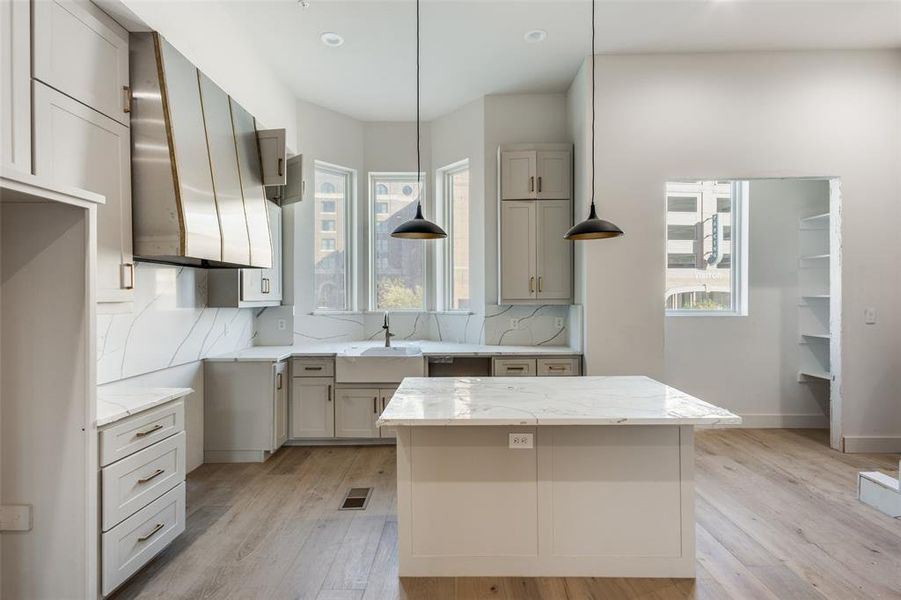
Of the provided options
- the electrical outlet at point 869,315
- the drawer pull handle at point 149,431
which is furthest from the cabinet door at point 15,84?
the electrical outlet at point 869,315

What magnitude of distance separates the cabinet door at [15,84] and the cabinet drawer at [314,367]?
8.07 ft

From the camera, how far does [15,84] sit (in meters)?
1.76

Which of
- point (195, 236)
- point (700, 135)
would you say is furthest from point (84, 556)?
point (700, 135)

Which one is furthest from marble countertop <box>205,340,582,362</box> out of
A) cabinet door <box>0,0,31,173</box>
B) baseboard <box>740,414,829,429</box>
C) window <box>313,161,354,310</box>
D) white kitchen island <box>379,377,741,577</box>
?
cabinet door <box>0,0,31,173</box>

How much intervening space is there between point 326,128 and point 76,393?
3672mm

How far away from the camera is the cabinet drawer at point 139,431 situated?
190 centimetres

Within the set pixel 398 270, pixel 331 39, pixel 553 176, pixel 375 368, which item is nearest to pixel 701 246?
pixel 553 176

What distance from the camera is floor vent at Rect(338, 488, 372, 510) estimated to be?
9.55 ft

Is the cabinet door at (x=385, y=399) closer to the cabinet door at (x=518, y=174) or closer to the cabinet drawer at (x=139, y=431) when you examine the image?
the cabinet drawer at (x=139, y=431)

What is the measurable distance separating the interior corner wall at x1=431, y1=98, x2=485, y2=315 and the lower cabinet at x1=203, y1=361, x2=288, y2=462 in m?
2.08

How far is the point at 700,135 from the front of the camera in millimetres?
3811

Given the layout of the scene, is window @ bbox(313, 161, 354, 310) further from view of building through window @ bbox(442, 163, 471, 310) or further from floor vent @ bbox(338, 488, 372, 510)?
floor vent @ bbox(338, 488, 372, 510)

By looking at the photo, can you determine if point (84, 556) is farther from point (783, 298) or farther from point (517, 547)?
point (783, 298)

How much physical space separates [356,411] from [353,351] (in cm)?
53
